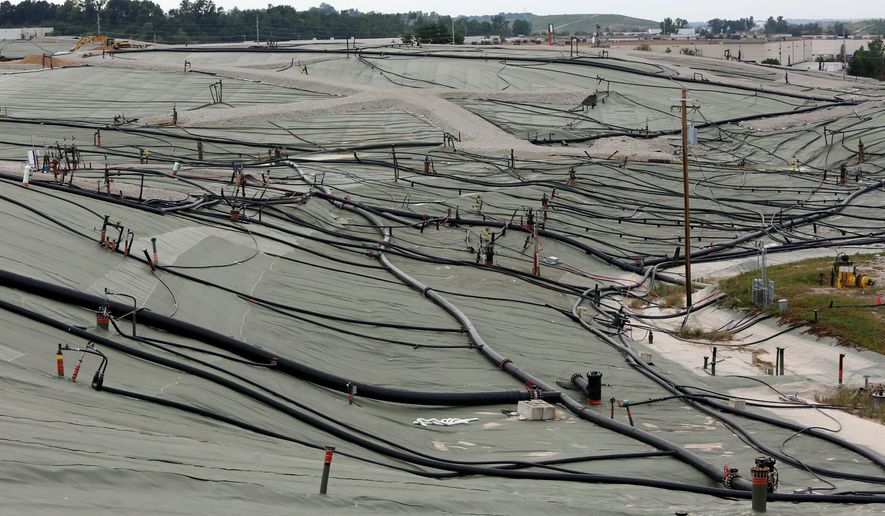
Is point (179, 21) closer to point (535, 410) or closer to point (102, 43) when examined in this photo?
point (102, 43)

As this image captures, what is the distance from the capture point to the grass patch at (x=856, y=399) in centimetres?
1858

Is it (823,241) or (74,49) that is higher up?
(74,49)

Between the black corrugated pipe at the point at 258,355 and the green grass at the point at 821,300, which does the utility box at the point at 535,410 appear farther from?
the green grass at the point at 821,300

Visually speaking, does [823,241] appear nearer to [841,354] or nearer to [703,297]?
[703,297]

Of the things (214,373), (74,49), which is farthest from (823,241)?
(74,49)

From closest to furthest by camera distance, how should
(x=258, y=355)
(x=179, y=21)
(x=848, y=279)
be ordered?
(x=258, y=355), (x=848, y=279), (x=179, y=21)

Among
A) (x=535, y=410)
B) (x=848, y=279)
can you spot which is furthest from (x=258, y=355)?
(x=848, y=279)

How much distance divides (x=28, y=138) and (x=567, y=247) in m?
22.2

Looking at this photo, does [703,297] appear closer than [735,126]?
Yes

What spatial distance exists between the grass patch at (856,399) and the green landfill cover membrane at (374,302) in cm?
105

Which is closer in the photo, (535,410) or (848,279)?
(535,410)

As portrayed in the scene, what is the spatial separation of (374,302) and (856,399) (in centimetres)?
817

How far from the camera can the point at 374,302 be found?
69.9 ft

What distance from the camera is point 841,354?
70.1 feet
